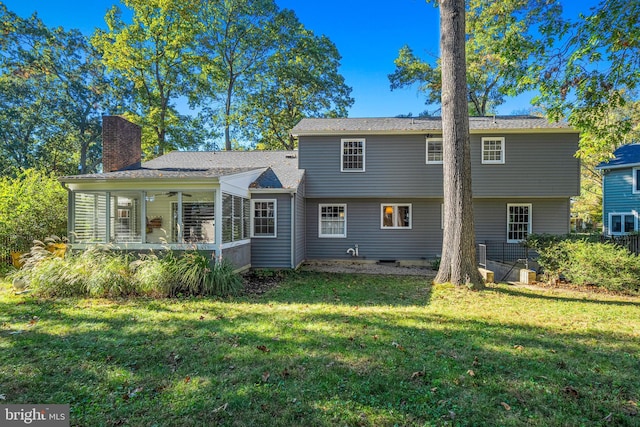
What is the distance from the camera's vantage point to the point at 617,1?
23.4 feet

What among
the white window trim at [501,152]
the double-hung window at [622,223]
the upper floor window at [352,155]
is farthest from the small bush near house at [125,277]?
the double-hung window at [622,223]

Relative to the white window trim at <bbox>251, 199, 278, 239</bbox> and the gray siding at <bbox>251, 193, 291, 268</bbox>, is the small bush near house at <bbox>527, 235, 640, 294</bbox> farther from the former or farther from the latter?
the white window trim at <bbox>251, 199, 278, 239</bbox>

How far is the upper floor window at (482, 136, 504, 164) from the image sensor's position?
12.9 metres

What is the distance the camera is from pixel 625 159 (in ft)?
51.2

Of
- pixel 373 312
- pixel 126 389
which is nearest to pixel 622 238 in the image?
pixel 373 312

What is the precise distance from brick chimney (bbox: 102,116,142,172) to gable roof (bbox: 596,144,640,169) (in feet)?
68.6

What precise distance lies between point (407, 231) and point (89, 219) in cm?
1172

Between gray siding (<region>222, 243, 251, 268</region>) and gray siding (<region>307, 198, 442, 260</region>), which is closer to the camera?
gray siding (<region>222, 243, 251, 268</region>)

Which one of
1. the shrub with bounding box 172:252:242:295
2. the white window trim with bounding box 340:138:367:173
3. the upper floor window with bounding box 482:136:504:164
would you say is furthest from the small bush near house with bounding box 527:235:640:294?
the shrub with bounding box 172:252:242:295

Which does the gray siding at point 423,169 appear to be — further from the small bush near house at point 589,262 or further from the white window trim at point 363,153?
the small bush near house at point 589,262

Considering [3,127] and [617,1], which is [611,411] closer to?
[617,1]

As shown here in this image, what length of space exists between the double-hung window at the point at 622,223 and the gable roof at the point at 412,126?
22.2 feet

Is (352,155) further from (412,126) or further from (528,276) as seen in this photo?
(528,276)

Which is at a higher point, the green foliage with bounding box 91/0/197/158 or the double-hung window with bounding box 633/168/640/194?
the green foliage with bounding box 91/0/197/158
